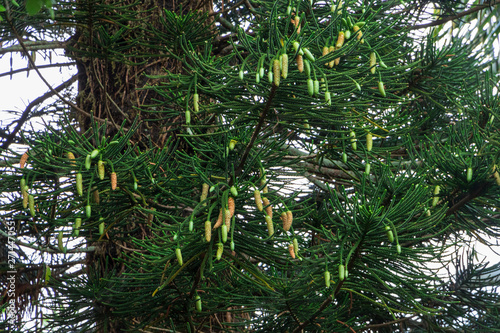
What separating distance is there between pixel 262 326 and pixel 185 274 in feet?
1.68

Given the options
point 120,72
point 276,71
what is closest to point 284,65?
point 276,71

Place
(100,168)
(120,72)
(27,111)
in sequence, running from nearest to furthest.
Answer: (100,168) < (120,72) < (27,111)

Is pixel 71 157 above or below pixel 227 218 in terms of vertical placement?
above

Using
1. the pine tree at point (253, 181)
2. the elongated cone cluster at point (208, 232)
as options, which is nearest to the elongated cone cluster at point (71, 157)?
the pine tree at point (253, 181)

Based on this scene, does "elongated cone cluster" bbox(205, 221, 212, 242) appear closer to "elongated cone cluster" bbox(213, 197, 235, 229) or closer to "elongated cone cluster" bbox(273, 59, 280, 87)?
"elongated cone cluster" bbox(213, 197, 235, 229)

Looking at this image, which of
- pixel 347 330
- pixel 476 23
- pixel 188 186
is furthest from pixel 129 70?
pixel 476 23

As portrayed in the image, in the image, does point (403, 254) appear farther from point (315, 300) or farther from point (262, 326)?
point (262, 326)

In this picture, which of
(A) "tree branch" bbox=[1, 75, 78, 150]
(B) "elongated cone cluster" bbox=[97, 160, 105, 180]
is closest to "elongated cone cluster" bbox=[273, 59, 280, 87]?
(B) "elongated cone cluster" bbox=[97, 160, 105, 180]

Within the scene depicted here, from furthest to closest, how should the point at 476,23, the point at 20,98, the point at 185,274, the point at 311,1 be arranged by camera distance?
the point at 476,23
the point at 20,98
the point at 311,1
the point at 185,274

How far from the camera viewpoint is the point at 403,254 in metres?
1.76

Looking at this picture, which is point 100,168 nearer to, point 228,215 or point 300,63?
point 228,215

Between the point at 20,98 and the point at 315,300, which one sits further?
the point at 20,98

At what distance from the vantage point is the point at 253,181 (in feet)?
6.54

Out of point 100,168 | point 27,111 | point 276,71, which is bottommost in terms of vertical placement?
point 100,168
